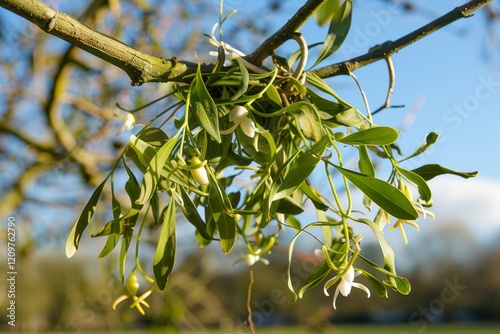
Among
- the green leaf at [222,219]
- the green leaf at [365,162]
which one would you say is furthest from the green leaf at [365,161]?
the green leaf at [222,219]

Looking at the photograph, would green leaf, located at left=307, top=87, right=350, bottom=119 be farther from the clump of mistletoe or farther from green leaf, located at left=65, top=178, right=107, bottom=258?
green leaf, located at left=65, top=178, right=107, bottom=258

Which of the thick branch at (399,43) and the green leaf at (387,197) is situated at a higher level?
the thick branch at (399,43)

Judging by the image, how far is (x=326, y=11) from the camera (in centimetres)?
55

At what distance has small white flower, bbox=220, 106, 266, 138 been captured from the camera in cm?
35

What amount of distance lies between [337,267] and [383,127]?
9 centimetres

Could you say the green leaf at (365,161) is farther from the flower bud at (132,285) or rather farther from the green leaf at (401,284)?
the flower bud at (132,285)

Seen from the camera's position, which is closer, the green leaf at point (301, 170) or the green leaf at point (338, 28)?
the green leaf at point (301, 170)

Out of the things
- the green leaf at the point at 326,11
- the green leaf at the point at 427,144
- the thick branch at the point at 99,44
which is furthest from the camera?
the green leaf at the point at 326,11

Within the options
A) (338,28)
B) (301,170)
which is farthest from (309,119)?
(338,28)

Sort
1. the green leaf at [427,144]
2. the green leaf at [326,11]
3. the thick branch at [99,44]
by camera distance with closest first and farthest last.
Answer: the thick branch at [99,44]
the green leaf at [427,144]
the green leaf at [326,11]

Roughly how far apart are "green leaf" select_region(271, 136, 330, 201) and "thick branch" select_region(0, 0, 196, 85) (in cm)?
10

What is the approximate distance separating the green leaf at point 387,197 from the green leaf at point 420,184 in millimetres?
56

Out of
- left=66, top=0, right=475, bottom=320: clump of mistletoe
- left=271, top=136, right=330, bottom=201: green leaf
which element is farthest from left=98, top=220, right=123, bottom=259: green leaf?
left=271, top=136, right=330, bottom=201: green leaf

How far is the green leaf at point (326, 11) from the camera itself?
535 millimetres
